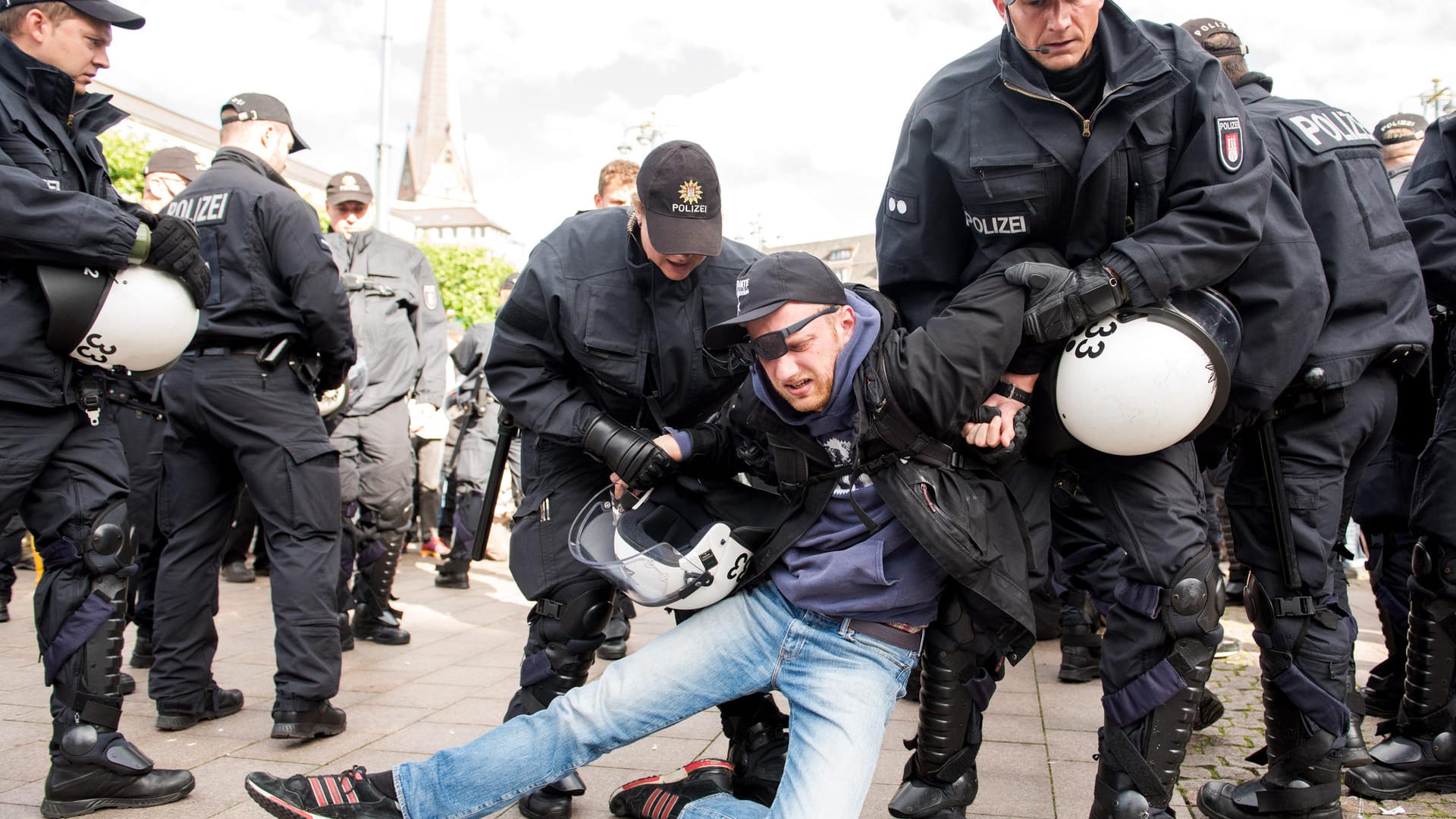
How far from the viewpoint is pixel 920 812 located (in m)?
2.70

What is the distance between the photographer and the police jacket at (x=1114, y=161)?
8.29 feet

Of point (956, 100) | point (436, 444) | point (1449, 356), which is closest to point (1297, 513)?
point (1449, 356)

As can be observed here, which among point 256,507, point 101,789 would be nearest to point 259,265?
point 256,507

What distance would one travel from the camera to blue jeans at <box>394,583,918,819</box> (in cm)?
240

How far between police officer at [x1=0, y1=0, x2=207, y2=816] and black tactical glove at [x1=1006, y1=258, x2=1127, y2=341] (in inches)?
96.7

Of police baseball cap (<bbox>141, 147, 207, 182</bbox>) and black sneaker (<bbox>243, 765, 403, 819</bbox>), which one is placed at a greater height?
police baseball cap (<bbox>141, 147, 207, 182</bbox>)

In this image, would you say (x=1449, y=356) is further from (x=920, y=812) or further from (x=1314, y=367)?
(x=920, y=812)

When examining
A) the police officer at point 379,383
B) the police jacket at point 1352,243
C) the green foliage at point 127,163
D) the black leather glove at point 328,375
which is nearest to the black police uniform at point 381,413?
the police officer at point 379,383

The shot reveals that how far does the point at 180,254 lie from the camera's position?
325cm

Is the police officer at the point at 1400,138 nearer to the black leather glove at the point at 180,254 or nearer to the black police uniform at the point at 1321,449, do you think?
the black police uniform at the point at 1321,449

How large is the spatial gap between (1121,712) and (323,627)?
2.79 meters

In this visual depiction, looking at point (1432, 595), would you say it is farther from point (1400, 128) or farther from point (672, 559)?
point (1400, 128)

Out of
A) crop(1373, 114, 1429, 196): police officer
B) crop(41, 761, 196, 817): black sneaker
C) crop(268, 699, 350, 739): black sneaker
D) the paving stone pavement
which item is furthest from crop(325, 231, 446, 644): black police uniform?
crop(1373, 114, 1429, 196): police officer

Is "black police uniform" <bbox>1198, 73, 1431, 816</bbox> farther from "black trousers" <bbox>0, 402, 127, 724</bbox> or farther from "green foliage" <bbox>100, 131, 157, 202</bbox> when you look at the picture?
"green foliage" <bbox>100, 131, 157, 202</bbox>
